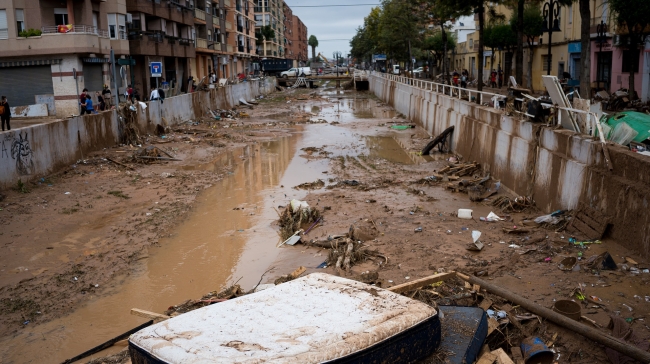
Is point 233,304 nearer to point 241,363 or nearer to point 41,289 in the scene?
point 241,363

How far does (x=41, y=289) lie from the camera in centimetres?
920

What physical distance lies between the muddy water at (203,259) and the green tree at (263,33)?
318ft

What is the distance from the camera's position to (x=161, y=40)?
150ft

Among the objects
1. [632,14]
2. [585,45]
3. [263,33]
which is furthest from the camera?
[263,33]

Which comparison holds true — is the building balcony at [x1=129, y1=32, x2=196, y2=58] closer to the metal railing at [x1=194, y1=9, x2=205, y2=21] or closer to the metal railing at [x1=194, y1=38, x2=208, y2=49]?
the metal railing at [x1=194, y1=38, x2=208, y2=49]

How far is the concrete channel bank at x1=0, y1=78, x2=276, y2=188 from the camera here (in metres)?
14.8

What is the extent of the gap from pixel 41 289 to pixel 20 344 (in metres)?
1.87

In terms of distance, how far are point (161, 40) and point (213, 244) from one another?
123 feet

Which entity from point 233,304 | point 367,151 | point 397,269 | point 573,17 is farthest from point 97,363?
point 573,17

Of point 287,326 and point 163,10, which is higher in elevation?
point 163,10

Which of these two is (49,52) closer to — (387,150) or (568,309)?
(387,150)

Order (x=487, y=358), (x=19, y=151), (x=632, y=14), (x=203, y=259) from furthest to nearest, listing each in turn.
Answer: (x=632, y=14) → (x=19, y=151) → (x=203, y=259) → (x=487, y=358)

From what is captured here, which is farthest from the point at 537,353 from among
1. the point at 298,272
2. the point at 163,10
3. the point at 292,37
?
the point at 292,37

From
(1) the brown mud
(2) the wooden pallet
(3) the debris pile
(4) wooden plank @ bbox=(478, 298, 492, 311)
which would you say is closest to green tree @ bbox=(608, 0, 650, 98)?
(1) the brown mud
